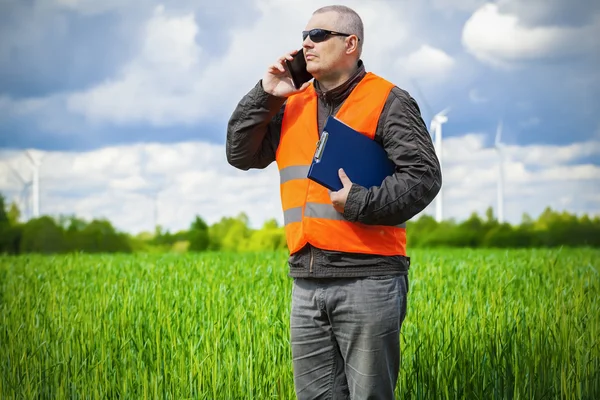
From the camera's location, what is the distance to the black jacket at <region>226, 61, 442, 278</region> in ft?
9.28

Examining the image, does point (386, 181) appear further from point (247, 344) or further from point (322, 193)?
point (247, 344)

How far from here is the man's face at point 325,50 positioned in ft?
9.65

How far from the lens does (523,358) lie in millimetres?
4590

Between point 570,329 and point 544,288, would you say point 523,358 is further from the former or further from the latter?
point 544,288

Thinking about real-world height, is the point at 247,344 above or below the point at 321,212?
below

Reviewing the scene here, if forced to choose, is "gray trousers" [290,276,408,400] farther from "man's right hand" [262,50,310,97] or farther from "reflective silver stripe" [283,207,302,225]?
"man's right hand" [262,50,310,97]

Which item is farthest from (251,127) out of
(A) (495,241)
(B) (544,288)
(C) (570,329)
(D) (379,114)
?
(A) (495,241)

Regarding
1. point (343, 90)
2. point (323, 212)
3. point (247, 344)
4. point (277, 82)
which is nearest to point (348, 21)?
point (343, 90)

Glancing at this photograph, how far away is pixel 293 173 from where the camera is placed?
304 cm

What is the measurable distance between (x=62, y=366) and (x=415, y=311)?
116 inches

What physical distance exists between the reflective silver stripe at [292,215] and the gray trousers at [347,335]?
0.27m

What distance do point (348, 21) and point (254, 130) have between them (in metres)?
0.65

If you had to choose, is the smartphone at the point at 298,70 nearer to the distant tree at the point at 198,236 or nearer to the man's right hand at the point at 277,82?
the man's right hand at the point at 277,82

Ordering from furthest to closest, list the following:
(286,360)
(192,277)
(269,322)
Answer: (192,277) < (269,322) < (286,360)
